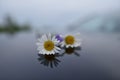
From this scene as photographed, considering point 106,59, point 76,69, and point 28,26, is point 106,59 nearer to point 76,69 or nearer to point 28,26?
point 76,69

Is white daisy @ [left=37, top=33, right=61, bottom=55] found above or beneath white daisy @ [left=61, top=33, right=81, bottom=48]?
beneath

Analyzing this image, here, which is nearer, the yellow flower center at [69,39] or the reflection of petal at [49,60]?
the reflection of petal at [49,60]

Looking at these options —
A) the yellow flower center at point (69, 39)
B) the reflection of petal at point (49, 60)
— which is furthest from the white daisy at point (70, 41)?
the reflection of petal at point (49, 60)

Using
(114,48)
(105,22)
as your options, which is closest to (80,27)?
(105,22)

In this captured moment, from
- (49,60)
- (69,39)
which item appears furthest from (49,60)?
(69,39)

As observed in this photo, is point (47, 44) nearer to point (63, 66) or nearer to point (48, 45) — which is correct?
point (48, 45)

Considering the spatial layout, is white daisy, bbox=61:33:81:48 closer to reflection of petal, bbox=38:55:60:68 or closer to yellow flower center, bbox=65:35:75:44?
yellow flower center, bbox=65:35:75:44

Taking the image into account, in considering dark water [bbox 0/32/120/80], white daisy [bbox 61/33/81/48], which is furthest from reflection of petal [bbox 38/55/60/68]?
white daisy [bbox 61/33/81/48]

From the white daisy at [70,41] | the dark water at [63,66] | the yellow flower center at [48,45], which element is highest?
the white daisy at [70,41]

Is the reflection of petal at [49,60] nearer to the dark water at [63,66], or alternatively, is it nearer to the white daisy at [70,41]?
the dark water at [63,66]
